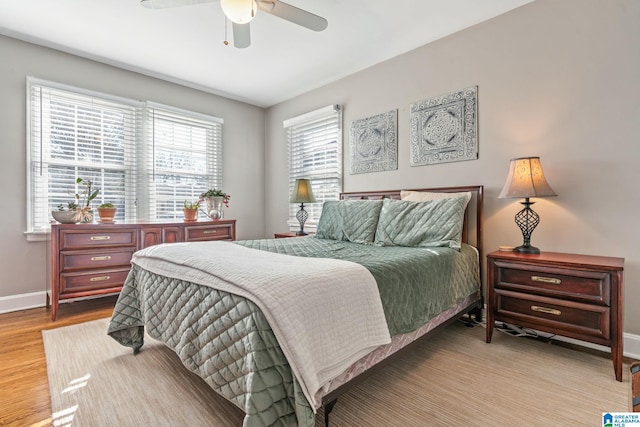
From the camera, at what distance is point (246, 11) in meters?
1.91

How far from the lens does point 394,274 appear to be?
1698mm

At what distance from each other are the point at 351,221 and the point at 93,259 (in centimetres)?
255

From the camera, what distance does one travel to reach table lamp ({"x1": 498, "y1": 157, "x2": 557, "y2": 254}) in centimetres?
222

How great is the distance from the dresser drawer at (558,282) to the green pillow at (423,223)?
40cm

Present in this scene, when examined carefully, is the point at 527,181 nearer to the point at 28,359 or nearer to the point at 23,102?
the point at 28,359

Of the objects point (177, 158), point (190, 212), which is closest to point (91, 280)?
→ point (190, 212)

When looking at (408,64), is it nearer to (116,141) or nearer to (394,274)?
(394,274)

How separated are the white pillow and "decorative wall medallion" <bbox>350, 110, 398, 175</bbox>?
0.46 meters

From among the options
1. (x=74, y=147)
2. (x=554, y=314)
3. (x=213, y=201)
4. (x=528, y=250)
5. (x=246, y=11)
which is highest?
(x=246, y=11)

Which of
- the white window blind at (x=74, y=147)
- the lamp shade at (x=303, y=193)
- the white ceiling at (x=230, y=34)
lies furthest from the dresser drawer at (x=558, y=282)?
the white window blind at (x=74, y=147)

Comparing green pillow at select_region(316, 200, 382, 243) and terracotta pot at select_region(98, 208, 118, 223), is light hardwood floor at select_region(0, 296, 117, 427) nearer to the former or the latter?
terracotta pot at select_region(98, 208, 118, 223)

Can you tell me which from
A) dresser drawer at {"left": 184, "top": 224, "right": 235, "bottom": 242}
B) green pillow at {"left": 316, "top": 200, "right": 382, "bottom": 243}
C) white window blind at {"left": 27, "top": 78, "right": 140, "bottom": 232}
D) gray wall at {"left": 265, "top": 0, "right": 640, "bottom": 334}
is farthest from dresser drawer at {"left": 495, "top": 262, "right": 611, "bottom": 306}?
white window blind at {"left": 27, "top": 78, "right": 140, "bottom": 232}

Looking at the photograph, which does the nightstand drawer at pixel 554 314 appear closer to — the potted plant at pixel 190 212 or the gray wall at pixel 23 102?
the potted plant at pixel 190 212

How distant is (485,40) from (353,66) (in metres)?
1.42
